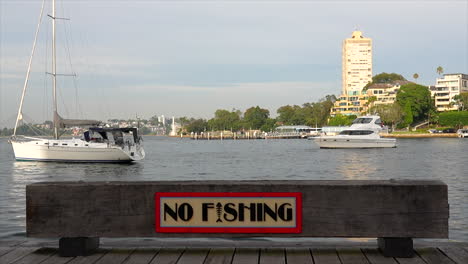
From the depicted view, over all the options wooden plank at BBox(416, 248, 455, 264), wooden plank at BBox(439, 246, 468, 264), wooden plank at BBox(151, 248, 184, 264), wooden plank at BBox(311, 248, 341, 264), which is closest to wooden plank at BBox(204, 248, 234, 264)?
wooden plank at BBox(151, 248, 184, 264)

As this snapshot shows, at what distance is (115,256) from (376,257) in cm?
298

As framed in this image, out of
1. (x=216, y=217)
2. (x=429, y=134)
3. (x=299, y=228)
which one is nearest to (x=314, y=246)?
(x=299, y=228)

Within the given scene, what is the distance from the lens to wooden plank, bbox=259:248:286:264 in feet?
20.0

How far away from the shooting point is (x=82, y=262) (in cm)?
620

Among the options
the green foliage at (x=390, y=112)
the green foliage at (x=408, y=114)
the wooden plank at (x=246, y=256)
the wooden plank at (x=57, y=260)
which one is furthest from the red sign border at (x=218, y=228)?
the green foliage at (x=408, y=114)

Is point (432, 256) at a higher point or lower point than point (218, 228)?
lower

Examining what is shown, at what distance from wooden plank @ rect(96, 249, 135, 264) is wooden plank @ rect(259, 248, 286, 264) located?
1.57 m

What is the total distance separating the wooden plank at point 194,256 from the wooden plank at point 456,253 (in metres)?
2.78

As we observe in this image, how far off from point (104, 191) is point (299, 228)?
2230 millimetres

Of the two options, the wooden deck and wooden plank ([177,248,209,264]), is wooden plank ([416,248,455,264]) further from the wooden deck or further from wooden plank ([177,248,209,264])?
wooden plank ([177,248,209,264])

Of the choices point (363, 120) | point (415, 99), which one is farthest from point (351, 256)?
point (415, 99)

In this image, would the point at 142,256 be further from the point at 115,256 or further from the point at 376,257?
the point at 376,257

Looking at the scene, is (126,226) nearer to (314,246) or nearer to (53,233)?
(53,233)

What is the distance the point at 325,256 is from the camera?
20.6ft
